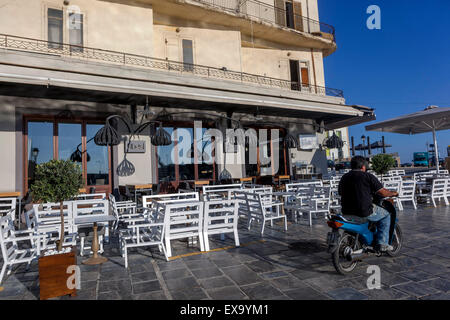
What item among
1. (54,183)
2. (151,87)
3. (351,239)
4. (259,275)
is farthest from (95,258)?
(151,87)

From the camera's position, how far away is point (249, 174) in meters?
11.9

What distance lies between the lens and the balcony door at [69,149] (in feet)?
27.4

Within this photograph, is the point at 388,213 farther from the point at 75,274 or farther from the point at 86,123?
the point at 86,123

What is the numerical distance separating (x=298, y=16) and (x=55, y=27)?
1065 cm

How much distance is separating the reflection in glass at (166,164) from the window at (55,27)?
4.33m

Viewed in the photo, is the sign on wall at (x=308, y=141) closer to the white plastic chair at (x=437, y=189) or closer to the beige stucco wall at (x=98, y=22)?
the white plastic chair at (x=437, y=189)

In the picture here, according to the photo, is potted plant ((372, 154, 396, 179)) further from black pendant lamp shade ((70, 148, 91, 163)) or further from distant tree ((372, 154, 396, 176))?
black pendant lamp shade ((70, 148, 91, 163))

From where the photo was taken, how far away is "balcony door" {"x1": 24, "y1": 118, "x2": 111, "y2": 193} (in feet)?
27.4

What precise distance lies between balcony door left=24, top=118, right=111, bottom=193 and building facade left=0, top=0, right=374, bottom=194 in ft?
0.10

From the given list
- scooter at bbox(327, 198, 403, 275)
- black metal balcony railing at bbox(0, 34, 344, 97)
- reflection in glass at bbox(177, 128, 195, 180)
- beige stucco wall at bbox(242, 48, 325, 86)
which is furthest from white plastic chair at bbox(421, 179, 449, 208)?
beige stucco wall at bbox(242, 48, 325, 86)

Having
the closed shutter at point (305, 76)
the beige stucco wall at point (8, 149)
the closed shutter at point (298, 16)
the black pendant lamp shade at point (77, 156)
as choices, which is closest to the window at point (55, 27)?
the beige stucco wall at point (8, 149)

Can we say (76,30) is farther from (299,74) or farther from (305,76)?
(305,76)

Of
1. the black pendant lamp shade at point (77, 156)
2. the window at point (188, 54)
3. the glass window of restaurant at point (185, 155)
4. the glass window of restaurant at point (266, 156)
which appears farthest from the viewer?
the glass window of restaurant at point (266, 156)

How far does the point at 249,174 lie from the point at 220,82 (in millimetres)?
3961
